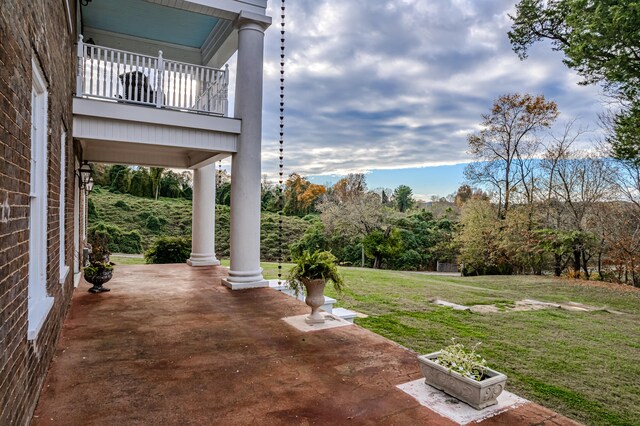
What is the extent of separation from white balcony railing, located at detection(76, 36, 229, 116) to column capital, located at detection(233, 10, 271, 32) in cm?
94

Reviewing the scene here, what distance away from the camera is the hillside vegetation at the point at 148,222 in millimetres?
17953

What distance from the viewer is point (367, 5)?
10.1 meters

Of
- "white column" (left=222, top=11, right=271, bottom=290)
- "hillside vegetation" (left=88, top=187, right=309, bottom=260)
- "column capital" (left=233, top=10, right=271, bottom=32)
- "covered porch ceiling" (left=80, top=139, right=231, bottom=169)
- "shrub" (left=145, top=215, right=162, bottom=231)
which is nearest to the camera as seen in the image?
"column capital" (left=233, top=10, right=271, bottom=32)

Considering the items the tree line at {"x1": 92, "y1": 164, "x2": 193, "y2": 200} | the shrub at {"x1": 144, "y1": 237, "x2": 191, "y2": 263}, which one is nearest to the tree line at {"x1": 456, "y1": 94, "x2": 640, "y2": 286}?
the shrub at {"x1": 144, "y1": 237, "x2": 191, "y2": 263}

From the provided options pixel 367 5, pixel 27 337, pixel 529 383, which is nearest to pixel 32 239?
pixel 27 337

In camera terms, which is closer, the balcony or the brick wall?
the brick wall

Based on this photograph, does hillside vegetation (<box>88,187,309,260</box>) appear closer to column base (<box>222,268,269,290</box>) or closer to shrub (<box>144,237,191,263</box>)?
shrub (<box>144,237,191,263</box>)

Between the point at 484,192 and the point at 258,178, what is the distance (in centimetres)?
1548

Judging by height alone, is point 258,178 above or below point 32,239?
above

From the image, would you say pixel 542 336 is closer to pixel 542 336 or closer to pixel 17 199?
pixel 542 336

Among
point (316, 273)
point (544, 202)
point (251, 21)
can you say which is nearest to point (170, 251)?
point (251, 21)

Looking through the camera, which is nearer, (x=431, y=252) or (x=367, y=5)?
(x=367, y=5)

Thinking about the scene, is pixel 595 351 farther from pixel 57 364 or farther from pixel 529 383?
pixel 57 364

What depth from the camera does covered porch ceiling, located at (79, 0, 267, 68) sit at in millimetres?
7223
